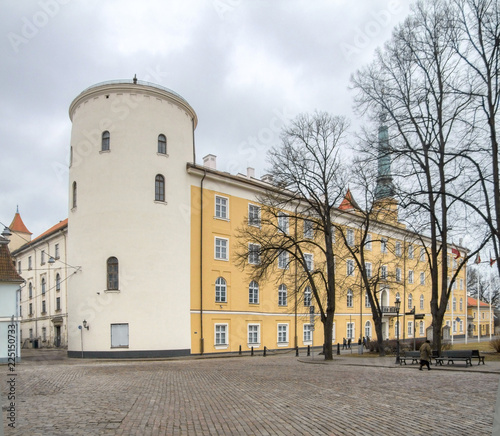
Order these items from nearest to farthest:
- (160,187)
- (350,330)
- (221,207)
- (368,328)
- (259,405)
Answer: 1. (259,405)
2. (160,187)
3. (221,207)
4. (350,330)
5. (368,328)

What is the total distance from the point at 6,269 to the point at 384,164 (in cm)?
2113

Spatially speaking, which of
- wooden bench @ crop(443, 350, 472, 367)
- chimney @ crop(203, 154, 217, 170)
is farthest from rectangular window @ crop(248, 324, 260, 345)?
wooden bench @ crop(443, 350, 472, 367)

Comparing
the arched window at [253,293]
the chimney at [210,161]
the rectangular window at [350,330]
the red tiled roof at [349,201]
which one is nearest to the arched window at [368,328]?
the rectangular window at [350,330]

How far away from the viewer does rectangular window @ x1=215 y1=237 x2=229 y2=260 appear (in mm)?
36778

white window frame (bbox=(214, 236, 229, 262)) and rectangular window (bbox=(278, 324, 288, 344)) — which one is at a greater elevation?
white window frame (bbox=(214, 236, 229, 262))

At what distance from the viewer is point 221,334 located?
36000mm

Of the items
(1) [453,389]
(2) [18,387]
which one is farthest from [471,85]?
(2) [18,387]

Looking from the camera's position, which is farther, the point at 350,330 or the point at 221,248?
the point at 350,330

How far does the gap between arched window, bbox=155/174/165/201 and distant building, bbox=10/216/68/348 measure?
1338 centimetres

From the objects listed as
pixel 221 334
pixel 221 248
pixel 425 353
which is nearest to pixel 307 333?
pixel 221 334

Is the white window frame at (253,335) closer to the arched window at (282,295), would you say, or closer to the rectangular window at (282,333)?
the rectangular window at (282,333)

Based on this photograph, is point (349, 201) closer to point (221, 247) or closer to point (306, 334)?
point (221, 247)

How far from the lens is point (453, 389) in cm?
1300

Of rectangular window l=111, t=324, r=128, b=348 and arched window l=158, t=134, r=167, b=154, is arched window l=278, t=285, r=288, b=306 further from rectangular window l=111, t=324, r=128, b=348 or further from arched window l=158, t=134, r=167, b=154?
arched window l=158, t=134, r=167, b=154
